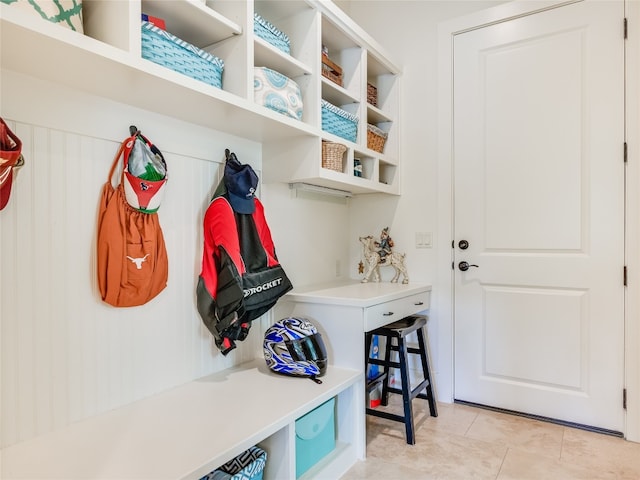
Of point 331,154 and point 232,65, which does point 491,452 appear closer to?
point 331,154

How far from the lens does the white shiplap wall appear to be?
1.26 meters

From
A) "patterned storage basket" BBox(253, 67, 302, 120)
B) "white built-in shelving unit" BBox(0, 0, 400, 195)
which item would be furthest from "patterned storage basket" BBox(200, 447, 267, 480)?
"patterned storage basket" BBox(253, 67, 302, 120)

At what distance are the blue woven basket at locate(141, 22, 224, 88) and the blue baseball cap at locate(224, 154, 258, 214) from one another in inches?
15.3

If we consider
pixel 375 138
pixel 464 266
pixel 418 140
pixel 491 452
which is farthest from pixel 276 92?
pixel 491 452

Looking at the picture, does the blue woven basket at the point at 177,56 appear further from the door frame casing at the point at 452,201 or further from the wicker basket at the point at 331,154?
the door frame casing at the point at 452,201

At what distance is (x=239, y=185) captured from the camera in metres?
1.84

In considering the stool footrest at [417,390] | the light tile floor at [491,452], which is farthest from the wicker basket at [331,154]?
the light tile floor at [491,452]

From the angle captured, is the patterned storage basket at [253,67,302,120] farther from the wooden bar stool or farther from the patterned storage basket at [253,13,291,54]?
the wooden bar stool

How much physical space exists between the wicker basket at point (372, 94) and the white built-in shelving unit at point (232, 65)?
A: 0.34 feet

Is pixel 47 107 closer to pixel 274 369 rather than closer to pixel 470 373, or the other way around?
pixel 274 369

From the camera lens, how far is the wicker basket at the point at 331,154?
6.88 feet

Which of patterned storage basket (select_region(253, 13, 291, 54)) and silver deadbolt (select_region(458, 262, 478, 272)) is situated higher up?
patterned storage basket (select_region(253, 13, 291, 54))

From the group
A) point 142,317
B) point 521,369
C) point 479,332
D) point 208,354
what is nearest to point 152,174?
point 142,317

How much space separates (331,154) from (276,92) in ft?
1.51
